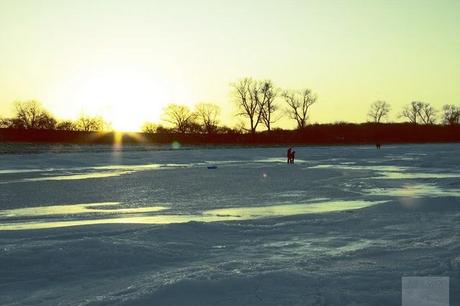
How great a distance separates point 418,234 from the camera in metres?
7.55

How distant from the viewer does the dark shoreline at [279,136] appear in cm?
7573

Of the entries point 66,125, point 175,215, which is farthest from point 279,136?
point 175,215

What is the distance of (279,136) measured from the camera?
87750 mm

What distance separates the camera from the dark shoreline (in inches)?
2982

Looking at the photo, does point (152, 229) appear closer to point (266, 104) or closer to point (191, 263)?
point (191, 263)

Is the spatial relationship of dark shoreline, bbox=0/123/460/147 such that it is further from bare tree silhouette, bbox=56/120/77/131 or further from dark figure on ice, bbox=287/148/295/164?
dark figure on ice, bbox=287/148/295/164

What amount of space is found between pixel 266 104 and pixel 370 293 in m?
91.6

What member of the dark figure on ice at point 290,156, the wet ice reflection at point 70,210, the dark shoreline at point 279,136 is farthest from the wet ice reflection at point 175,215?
the dark shoreline at point 279,136

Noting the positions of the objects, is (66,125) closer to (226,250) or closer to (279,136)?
(279,136)

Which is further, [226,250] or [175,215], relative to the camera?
[175,215]

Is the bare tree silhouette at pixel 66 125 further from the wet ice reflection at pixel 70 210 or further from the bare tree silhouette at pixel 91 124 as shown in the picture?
the wet ice reflection at pixel 70 210

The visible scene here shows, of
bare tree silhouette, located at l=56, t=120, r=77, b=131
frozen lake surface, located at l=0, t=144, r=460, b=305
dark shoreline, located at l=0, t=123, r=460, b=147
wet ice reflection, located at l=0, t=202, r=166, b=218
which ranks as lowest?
wet ice reflection, located at l=0, t=202, r=166, b=218

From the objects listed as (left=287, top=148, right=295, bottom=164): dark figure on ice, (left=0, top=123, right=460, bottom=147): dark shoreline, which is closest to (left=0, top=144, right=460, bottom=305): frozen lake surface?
(left=287, top=148, right=295, bottom=164): dark figure on ice

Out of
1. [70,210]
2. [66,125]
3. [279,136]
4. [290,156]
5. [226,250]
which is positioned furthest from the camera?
[66,125]
